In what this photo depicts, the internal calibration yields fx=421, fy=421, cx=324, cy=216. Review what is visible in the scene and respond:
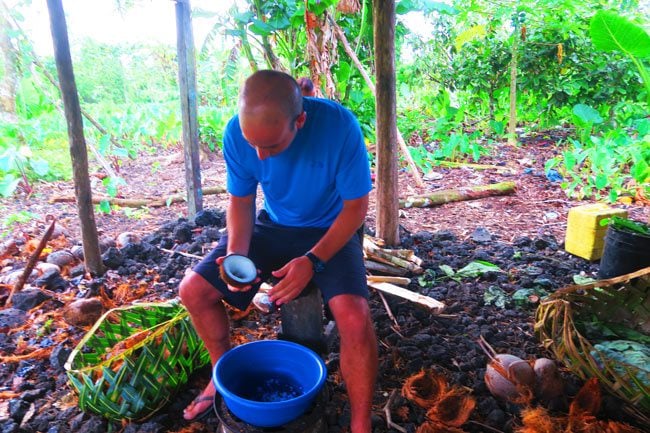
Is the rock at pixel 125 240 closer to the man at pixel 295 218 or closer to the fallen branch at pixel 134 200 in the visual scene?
the fallen branch at pixel 134 200

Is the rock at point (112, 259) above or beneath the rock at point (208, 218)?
beneath

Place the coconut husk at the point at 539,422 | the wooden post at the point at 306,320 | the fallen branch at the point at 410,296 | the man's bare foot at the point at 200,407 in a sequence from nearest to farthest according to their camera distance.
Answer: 1. the coconut husk at the point at 539,422
2. the man's bare foot at the point at 200,407
3. the wooden post at the point at 306,320
4. the fallen branch at the point at 410,296

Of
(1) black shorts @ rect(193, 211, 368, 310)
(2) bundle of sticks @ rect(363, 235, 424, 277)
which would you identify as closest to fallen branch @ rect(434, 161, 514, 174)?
(2) bundle of sticks @ rect(363, 235, 424, 277)

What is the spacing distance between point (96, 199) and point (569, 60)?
7.36m

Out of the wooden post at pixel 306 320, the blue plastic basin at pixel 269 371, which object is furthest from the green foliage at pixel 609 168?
the blue plastic basin at pixel 269 371

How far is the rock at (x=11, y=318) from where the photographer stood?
2646 mm

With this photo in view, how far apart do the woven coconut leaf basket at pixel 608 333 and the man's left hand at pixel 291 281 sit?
48.1 inches

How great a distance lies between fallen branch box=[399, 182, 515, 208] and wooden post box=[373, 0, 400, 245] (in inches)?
49.8

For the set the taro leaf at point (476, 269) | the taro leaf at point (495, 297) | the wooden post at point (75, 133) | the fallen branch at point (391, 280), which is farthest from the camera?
the taro leaf at point (476, 269)

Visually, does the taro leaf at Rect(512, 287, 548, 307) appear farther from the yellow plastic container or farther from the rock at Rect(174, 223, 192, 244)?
the rock at Rect(174, 223, 192, 244)

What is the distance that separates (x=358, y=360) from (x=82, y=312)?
1.84 m

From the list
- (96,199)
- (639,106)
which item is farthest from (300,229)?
(639,106)

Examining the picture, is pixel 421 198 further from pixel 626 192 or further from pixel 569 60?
pixel 569 60

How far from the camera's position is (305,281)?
185 centimetres
